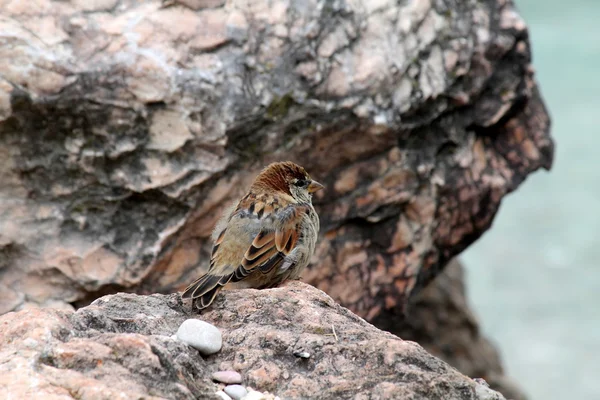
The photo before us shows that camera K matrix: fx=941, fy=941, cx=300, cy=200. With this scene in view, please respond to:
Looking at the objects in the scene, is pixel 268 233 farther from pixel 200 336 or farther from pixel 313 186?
pixel 200 336

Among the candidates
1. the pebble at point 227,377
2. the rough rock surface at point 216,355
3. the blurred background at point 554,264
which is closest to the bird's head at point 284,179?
the rough rock surface at point 216,355

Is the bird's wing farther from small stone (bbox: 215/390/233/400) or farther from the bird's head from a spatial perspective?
small stone (bbox: 215/390/233/400)

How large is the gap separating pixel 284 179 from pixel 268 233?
548mm

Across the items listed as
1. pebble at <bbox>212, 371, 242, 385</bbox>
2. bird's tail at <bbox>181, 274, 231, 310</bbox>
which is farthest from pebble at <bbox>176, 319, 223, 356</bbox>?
bird's tail at <bbox>181, 274, 231, 310</bbox>

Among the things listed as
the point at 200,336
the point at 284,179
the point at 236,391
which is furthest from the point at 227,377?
the point at 284,179

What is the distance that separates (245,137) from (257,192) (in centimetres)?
70

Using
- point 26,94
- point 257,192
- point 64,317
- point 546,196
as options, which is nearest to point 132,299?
point 64,317

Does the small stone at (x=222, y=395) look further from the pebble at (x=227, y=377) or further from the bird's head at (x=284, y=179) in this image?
the bird's head at (x=284, y=179)

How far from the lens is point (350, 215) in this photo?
22.3ft

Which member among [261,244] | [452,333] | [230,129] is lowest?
Answer: [261,244]

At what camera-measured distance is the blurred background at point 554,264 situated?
1252 centimetres

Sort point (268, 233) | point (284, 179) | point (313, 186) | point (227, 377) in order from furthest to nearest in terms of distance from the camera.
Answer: point (313, 186)
point (284, 179)
point (268, 233)
point (227, 377)

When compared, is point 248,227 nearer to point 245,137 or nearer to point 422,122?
point 245,137

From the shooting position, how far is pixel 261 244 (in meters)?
5.20
